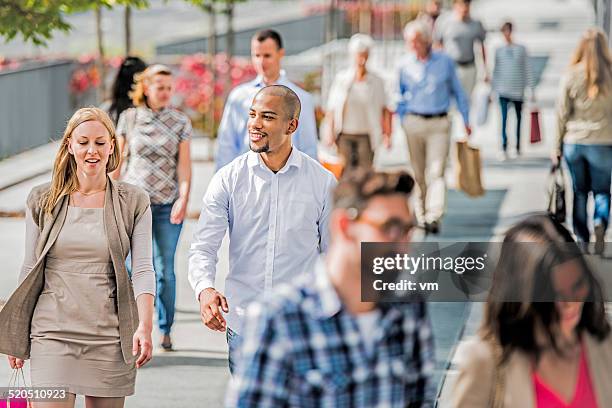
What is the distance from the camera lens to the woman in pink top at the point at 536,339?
3.61 m

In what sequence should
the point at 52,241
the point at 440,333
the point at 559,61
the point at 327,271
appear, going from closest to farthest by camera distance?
the point at 327,271 < the point at 52,241 < the point at 440,333 < the point at 559,61

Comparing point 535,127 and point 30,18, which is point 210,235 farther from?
point 535,127

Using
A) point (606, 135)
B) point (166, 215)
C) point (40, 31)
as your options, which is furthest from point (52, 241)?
point (606, 135)

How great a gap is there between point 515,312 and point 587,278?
23 cm

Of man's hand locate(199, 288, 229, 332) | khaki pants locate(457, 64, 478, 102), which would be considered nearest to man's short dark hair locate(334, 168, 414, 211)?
man's hand locate(199, 288, 229, 332)

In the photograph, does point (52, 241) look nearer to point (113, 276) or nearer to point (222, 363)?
point (113, 276)

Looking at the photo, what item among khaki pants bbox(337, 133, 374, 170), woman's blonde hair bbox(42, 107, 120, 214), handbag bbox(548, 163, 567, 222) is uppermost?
woman's blonde hair bbox(42, 107, 120, 214)

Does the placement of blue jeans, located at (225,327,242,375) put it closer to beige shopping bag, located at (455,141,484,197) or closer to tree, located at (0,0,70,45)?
tree, located at (0,0,70,45)

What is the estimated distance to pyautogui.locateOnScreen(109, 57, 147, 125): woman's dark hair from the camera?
29.1ft

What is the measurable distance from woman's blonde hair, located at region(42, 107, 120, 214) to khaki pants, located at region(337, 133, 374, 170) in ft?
25.8

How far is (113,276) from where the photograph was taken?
5.47 m

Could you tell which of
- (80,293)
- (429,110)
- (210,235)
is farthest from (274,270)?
(429,110)

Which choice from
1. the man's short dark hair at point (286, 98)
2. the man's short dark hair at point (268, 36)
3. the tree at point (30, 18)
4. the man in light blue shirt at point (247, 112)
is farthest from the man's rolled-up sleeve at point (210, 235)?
the tree at point (30, 18)

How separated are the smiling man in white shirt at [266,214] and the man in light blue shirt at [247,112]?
199cm
